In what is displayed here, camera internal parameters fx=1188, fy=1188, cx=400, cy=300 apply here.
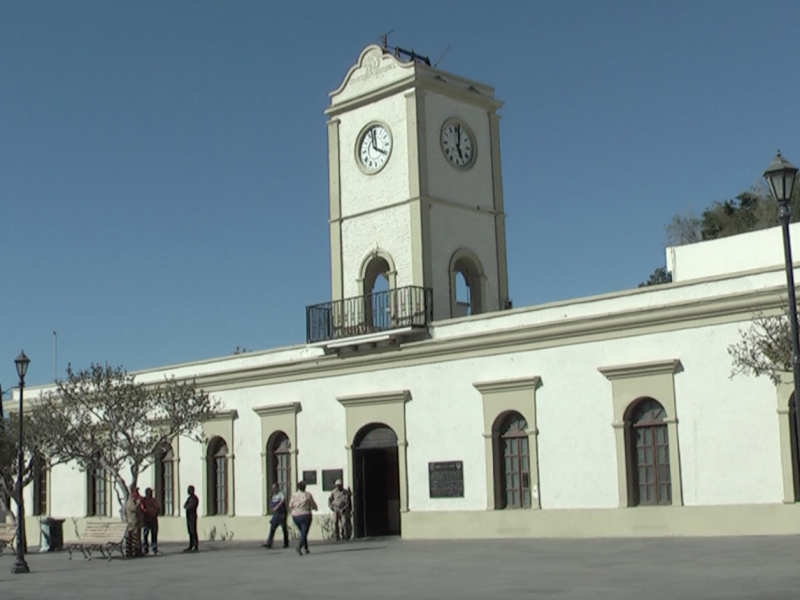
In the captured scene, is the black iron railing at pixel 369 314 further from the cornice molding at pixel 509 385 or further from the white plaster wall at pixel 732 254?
the white plaster wall at pixel 732 254

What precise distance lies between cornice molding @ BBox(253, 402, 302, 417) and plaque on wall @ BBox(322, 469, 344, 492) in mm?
1899

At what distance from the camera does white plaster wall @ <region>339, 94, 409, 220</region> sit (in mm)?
29938

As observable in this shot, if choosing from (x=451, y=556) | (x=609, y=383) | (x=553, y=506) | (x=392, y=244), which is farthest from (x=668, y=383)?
(x=392, y=244)

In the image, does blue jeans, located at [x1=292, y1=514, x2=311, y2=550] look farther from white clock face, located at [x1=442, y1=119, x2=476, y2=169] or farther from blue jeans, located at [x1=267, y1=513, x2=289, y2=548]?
white clock face, located at [x1=442, y1=119, x2=476, y2=169]

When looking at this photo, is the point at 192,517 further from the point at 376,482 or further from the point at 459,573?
the point at 459,573

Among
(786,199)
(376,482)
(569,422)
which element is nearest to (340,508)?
(376,482)

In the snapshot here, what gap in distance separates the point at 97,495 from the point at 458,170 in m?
15.5

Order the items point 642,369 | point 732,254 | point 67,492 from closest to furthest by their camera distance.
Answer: point 642,369 < point 732,254 < point 67,492

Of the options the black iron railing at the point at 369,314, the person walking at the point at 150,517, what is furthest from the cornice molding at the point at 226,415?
the person walking at the point at 150,517

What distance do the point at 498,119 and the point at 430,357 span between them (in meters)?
7.79

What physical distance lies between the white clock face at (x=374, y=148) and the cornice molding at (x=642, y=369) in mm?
9016

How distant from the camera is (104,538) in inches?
966

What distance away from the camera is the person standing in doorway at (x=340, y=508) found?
28.2m

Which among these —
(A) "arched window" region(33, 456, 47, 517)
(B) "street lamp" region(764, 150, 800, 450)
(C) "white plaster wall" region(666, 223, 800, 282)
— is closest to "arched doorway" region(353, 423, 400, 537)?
(C) "white plaster wall" region(666, 223, 800, 282)
